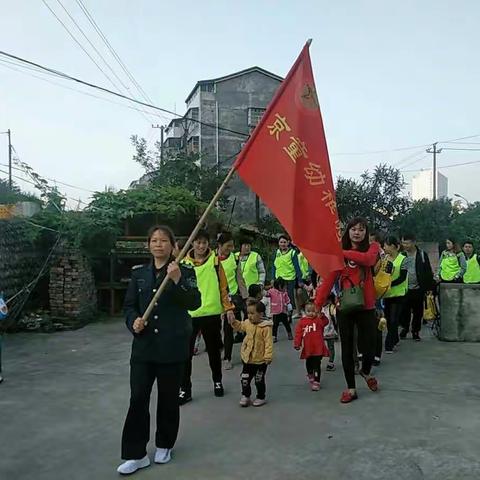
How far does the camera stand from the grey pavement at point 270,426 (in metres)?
3.55

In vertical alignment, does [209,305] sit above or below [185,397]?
above

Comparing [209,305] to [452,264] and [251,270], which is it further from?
[452,264]

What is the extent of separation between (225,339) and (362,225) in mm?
2519

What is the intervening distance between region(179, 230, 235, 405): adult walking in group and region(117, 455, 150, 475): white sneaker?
1.43 meters

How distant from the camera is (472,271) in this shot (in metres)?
9.16

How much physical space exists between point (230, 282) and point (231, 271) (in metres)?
0.17

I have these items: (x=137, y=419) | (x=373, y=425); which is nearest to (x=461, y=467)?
(x=373, y=425)

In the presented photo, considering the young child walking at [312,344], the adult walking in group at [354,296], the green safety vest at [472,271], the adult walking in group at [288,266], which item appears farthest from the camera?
the adult walking in group at [288,266]

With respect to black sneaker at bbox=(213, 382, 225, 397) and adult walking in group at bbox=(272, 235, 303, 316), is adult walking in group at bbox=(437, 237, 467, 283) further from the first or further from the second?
black sneaker at bbox=(213, 382, 225, 397)

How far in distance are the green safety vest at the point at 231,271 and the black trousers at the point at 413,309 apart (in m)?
2.42

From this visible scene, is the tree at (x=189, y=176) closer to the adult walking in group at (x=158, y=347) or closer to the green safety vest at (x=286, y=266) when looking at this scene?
the green safety vest at (x=286, y=266)

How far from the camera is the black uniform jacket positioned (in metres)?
3.57

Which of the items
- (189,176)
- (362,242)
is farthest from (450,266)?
(189,176)

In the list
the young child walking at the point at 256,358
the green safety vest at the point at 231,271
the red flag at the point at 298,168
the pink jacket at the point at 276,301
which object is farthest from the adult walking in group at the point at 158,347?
the pink jacket at the point at 276,301
